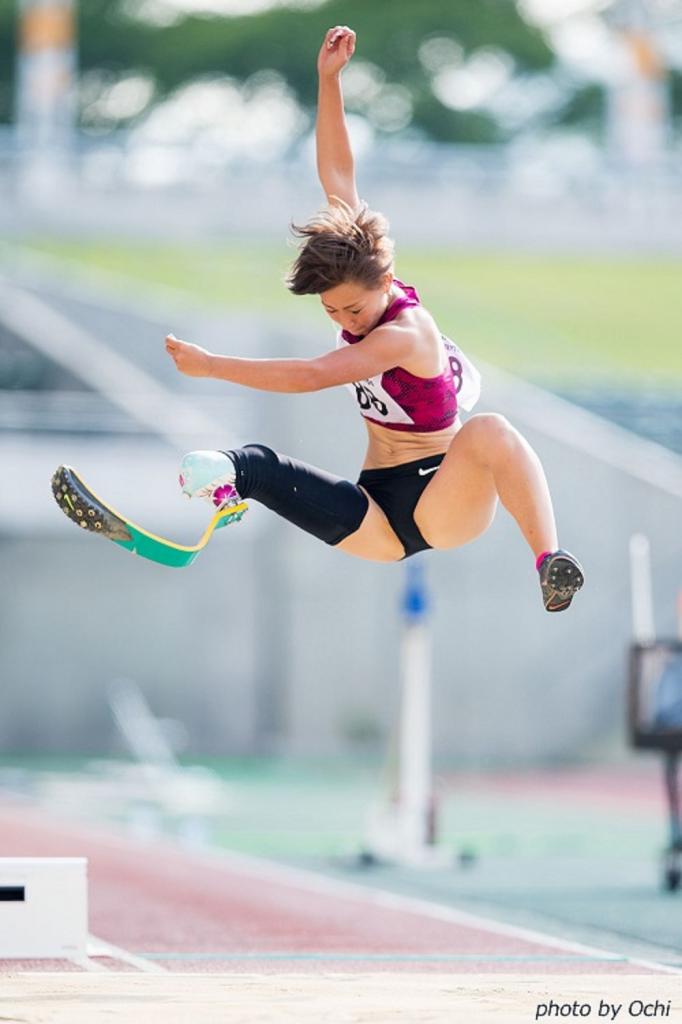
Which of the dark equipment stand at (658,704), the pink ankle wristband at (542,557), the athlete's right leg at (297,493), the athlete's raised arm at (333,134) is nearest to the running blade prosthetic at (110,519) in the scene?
the athlete's right leg at (297,493)

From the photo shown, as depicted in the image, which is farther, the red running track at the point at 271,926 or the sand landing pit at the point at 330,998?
the red running track at the point at 271,926

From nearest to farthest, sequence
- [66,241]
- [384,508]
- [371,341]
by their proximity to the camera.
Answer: [371,341] → [384,508] → [66,241]

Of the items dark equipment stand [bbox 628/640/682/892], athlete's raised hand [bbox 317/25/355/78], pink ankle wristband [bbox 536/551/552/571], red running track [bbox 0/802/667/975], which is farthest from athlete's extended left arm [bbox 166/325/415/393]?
dark equipment stand [bbox 628/640/682/892]

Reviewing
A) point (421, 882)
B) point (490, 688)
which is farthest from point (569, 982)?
point (490, 688)

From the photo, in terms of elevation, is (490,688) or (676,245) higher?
(676,245)

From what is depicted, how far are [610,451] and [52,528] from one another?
5813 mm

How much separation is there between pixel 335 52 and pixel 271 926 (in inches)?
149

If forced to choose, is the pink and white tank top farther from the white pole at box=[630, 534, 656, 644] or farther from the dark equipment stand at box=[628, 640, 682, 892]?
the dark equipment stand at box=[628, 640, 682, 892]

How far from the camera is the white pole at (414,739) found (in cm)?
1052

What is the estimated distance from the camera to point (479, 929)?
8062 millimetres

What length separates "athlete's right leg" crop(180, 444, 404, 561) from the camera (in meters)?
5.52

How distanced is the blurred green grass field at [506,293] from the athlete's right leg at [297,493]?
1775 centimetres

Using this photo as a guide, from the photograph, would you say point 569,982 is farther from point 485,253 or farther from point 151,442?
Result: point 485,253

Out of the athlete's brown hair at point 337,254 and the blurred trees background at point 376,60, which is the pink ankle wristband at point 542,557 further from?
the blurred trees background at point 376,60
